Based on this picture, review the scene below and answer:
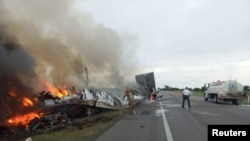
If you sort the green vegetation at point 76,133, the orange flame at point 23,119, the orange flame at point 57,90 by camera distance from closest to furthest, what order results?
1. the green vegetation at point 76,133
2. the orange flame at point 23,119
3. the orange flame at point 57,90

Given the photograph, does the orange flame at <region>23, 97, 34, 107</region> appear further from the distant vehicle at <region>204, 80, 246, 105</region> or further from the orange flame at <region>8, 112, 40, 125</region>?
the distant vehicle at <region>204, 80, 246, 105</region>

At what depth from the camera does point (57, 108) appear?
22.7m

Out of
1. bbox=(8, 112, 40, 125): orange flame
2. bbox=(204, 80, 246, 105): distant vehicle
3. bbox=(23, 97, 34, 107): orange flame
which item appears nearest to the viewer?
bbox=(8, 112, 40, 125): orange flame

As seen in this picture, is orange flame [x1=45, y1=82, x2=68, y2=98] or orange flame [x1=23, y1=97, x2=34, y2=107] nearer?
orange flame [x1=23, y1=97, x2=34, y2=107]

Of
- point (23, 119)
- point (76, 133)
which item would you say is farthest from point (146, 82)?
point (76, 133)

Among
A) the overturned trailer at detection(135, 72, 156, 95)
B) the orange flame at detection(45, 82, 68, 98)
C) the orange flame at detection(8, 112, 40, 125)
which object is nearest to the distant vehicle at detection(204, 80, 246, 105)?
the overturned trailer at detection(135, 72, 156, 95)

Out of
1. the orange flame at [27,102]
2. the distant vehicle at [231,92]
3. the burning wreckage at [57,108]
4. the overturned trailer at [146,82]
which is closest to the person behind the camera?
the burning wreckage at [57,108]

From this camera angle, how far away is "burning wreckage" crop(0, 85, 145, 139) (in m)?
19.8

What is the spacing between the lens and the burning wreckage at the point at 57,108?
19828 mm

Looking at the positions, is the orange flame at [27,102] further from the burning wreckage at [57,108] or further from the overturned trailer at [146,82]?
the overturned trailer at [146,82]

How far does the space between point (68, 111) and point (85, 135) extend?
10.2m

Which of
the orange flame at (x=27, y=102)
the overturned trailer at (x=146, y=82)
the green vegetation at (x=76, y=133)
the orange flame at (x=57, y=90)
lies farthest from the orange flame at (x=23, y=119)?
the overturned trailer at (x=146, y=82)

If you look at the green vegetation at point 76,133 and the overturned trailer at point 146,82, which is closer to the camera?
the green vegetation at point 76,133

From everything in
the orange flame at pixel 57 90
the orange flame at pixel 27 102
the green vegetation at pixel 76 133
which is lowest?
the green vegetation at pixel 76 133
